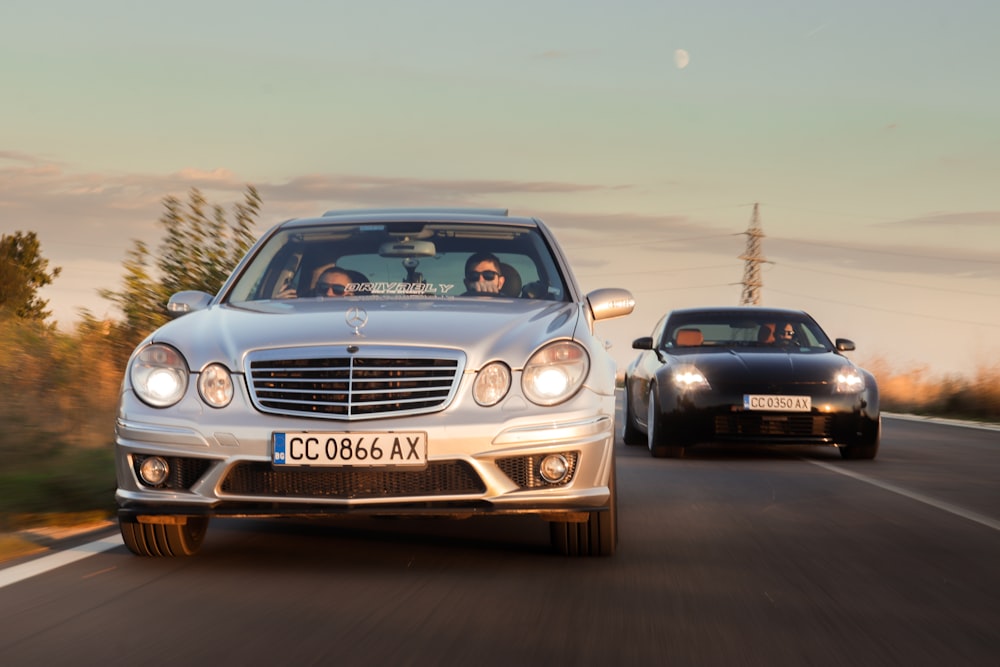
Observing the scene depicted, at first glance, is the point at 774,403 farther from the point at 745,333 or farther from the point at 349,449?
the point at 349,449

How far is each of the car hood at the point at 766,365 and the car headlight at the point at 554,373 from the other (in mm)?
6635

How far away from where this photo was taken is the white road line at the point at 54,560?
5.69m

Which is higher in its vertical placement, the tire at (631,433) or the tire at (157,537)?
the tire at (157,537)

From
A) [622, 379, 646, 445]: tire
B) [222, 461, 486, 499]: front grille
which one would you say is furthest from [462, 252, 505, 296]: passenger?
[622, 379, 646, 445]: tire

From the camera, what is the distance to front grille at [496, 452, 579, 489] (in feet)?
19.2

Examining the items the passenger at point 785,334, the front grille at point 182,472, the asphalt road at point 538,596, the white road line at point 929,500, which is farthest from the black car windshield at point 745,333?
the front grille at point 182,472

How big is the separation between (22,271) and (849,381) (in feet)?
204

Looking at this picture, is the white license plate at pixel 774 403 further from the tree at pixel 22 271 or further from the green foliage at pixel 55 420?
the tree at pixel 22 271

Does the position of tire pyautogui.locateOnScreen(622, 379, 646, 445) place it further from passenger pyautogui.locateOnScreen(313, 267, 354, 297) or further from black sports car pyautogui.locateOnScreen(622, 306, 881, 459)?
passenger pyautogui.locateOnScreen(313, 267, 354, 297)

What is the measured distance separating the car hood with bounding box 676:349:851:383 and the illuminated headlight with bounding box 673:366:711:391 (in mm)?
50

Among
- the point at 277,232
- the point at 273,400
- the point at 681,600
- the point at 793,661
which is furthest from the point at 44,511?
the point at 793,661

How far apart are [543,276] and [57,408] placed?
28.5 ft

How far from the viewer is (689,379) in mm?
12688

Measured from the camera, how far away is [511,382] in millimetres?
5969
